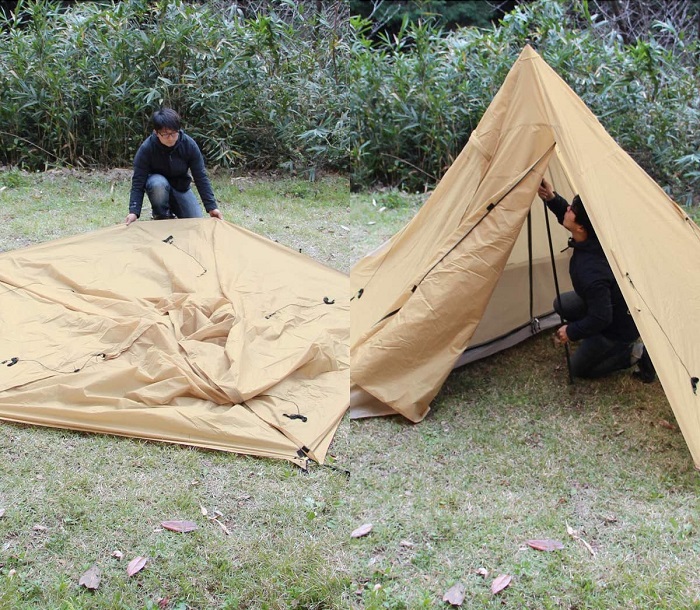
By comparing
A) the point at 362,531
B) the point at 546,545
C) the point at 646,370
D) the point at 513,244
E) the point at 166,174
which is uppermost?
the point at 513,244

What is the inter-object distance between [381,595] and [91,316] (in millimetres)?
2406

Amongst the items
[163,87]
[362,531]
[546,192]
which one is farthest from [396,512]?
[163,87]

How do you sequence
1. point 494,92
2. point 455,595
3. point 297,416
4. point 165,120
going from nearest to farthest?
1. point 455,595
2. point 297,416
3. point 165,120
4. point 494,92

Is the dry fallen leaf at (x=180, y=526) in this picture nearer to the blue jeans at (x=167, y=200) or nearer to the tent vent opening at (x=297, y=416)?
the tent vent opening at (x=297, y=416)

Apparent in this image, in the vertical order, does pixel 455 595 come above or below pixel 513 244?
below

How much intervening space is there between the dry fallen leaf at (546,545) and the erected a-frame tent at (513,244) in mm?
947

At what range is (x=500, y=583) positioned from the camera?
2.62m

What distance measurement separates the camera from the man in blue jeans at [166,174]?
5262mm

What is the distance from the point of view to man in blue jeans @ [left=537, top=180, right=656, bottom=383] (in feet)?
12.1

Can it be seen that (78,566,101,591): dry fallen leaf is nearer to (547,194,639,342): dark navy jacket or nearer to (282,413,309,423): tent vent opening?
(282,413,309,423): tent vent opening

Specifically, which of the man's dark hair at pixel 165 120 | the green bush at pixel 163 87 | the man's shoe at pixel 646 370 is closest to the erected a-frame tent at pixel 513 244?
the man's shoe at pixel 646 370

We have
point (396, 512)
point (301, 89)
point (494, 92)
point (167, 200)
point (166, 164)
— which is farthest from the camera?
point (301, 89)

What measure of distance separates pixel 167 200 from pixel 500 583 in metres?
3.72

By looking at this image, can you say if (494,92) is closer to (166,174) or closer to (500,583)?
(166,174)
